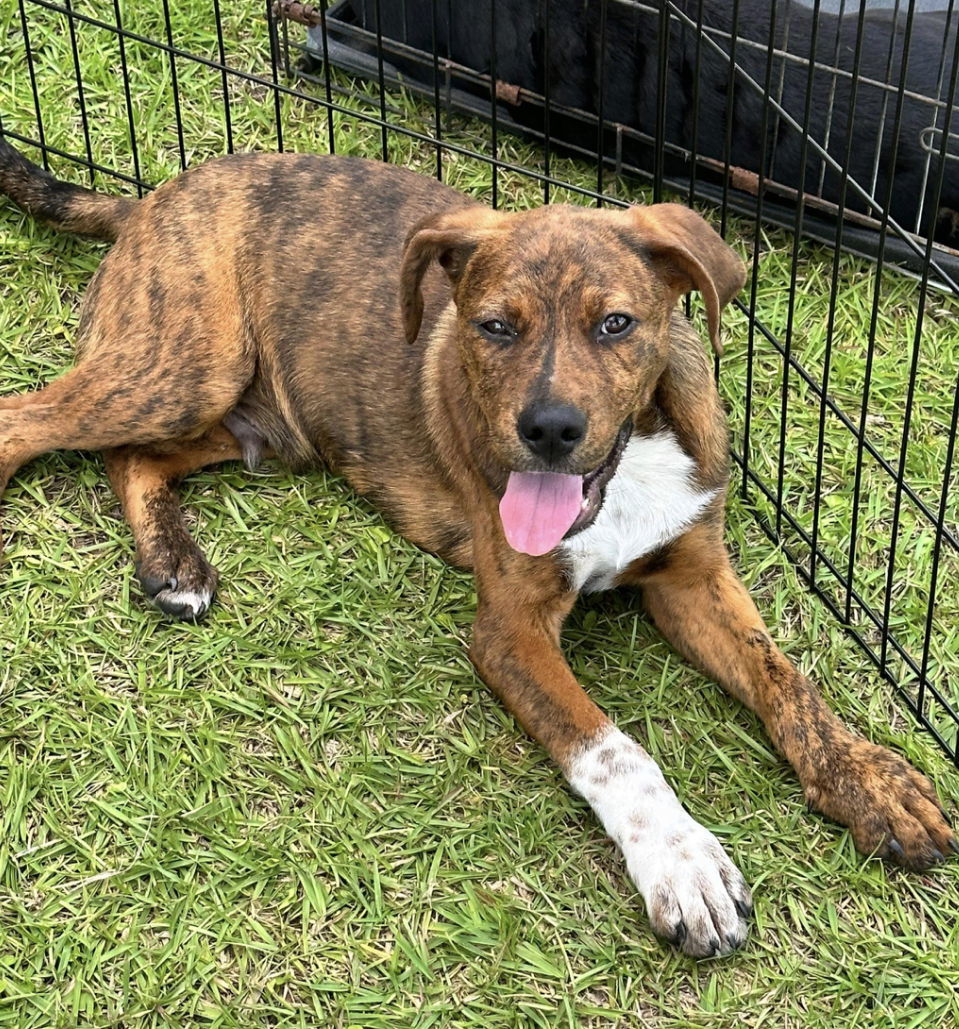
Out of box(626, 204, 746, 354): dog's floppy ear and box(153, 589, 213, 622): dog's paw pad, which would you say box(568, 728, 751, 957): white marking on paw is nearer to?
box(626, 204, 746, 354): dog's floppy ear

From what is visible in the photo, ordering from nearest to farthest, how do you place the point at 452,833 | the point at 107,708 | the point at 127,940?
the point at 127,940 < the point at 452,833 < the point at 107,708

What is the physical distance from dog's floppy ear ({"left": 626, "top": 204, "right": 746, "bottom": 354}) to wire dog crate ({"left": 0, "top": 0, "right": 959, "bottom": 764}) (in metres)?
0.68

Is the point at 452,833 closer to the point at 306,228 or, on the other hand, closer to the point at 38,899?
the point at 38,899

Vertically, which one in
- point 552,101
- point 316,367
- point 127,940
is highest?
point 552,101

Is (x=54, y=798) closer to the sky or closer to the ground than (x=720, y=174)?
closer to the ground

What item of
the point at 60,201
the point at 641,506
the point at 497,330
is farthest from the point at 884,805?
the point at 60,201

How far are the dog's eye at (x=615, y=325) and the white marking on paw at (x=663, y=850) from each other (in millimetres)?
1031

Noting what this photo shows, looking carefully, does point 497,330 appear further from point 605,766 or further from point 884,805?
point 884,805

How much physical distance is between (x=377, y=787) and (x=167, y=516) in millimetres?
1175

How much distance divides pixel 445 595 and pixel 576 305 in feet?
3.81

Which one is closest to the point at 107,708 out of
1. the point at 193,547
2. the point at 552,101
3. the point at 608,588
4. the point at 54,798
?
the point at 54,798

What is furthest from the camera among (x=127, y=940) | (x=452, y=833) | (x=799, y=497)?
(x=799, y=497)

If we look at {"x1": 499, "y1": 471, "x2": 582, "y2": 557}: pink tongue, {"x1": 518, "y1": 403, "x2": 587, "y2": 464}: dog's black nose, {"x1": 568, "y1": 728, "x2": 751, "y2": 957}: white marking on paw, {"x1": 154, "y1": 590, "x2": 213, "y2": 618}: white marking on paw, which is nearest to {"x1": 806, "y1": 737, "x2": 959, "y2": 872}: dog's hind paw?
{"x1": 568, "y1": 728, "x2": 751, "y2": 957}: white marking on paw

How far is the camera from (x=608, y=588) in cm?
428
